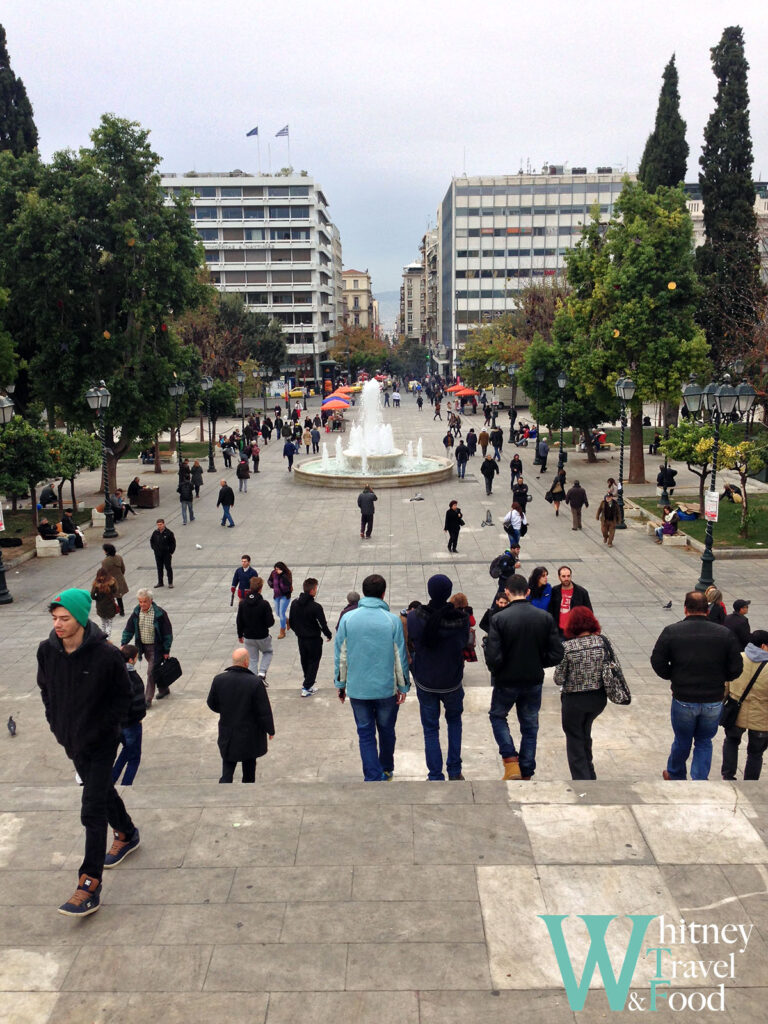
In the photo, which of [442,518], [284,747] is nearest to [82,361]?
[442,518]

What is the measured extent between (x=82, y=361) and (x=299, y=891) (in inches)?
922

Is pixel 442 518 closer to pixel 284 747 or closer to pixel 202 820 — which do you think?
pixel 284 747

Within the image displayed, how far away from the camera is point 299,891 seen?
15.0 feet

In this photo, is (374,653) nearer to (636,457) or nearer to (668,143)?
(636,457)

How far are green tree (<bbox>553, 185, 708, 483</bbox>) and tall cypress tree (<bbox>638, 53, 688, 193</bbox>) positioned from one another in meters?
10.3

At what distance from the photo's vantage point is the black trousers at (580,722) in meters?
6.11

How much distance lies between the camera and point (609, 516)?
18.9m

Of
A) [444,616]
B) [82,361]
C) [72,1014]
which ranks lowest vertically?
[72,1014]

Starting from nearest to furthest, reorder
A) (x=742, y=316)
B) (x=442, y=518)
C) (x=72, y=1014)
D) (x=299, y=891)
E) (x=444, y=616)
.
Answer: (x=72, y=1014) → (x=299, y=891) → (x=444, y=616) → (x=442, y=518) → (x=742, y=316)

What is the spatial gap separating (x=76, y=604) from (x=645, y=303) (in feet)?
78.3

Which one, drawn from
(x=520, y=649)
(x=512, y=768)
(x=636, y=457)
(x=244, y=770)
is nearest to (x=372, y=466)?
(x=636, y=457)

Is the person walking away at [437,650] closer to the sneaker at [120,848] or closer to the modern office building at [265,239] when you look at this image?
the sneaker at [120,848]

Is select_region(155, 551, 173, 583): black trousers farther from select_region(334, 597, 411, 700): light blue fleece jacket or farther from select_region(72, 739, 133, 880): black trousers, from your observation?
select_region(72, 739, 133, 880): black trousers

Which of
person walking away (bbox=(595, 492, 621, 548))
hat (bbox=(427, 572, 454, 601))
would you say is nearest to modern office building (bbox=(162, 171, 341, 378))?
Answer: person walking away (bbox=(595, 492, 621, 548))
